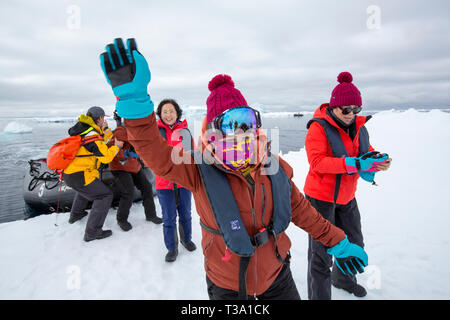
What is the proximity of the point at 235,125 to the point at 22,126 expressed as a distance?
42187mm

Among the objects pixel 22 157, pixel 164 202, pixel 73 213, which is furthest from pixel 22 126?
pixel 164 202

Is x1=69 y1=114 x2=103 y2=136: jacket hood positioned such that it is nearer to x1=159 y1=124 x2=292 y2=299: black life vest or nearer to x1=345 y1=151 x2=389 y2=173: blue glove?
x1=159 y1=124 x2=292 y2=299: black life vest

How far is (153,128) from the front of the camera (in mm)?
1052

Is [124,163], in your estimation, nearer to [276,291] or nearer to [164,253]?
[164,253]

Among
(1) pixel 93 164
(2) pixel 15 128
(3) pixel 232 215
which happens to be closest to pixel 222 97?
(3) pixel 232 215

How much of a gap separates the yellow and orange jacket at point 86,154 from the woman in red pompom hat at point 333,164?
326 cm

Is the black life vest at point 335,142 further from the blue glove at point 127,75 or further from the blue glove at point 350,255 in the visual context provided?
the blue glove at point 127,75

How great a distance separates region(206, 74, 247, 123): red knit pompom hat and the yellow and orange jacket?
2888 mm

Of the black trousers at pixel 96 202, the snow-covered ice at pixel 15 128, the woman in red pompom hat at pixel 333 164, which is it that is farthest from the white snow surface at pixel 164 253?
the snow-covered ice at pixel 15 128

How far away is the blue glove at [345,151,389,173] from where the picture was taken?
6.39 ft

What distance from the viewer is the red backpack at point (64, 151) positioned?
3.30 meters

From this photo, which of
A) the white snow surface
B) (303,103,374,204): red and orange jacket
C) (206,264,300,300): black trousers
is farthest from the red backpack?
(303,103,374,204): red and orange jacket

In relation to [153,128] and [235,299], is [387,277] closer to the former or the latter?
[235,299]

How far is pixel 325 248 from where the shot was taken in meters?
2.22
